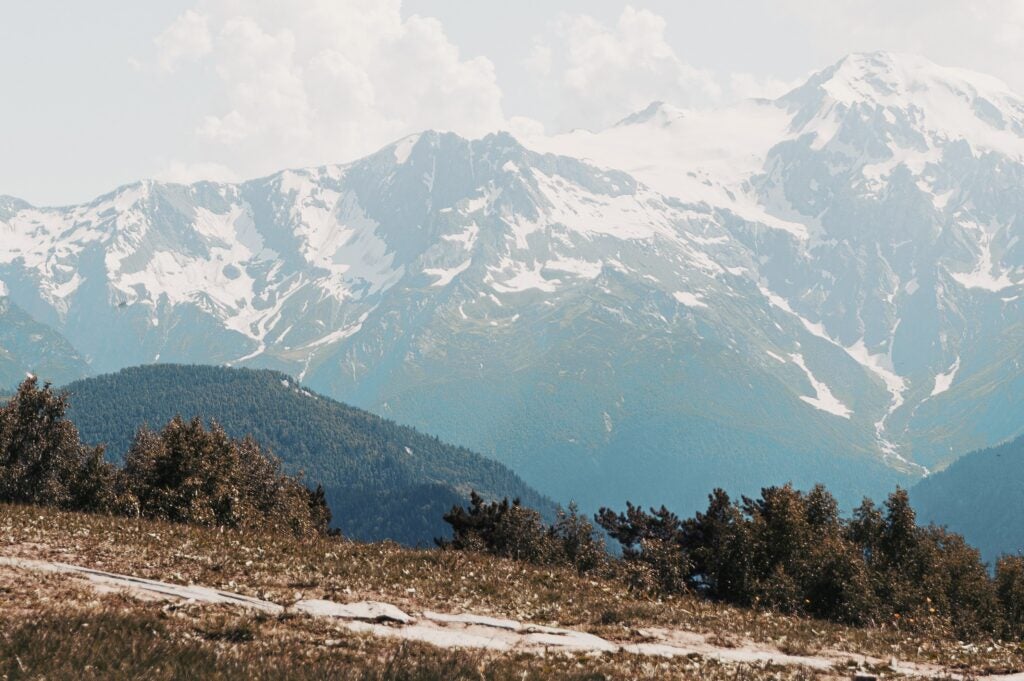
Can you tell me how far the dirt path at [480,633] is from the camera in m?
21.7

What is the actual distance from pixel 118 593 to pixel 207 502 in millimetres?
47147

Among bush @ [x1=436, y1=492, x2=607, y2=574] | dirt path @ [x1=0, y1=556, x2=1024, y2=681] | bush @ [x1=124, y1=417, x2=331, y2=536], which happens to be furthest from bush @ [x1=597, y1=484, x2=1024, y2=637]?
bush @ [x1=124, y1=417, x2=331, y2=536]

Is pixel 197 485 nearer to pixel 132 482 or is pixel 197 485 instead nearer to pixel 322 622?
pixel 132 482

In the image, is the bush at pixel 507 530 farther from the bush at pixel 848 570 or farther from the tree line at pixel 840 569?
the bush at pixel 848 570

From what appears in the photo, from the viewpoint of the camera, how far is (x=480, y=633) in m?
22.8

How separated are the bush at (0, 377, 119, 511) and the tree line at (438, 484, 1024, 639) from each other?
38448 mm

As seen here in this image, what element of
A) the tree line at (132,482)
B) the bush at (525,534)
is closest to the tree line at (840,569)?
the bush at (525,534)

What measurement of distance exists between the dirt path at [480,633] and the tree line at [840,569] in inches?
355

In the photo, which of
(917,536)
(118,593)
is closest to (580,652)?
(118,593)

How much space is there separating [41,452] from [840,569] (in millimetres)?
71316

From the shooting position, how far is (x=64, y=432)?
84062 mm

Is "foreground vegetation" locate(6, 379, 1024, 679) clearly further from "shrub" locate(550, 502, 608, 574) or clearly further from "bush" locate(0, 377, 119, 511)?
"shrub" locate(550, 502, 608, 574)

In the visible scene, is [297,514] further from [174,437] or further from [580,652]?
[580,652]

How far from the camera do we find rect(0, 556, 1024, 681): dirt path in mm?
21656
